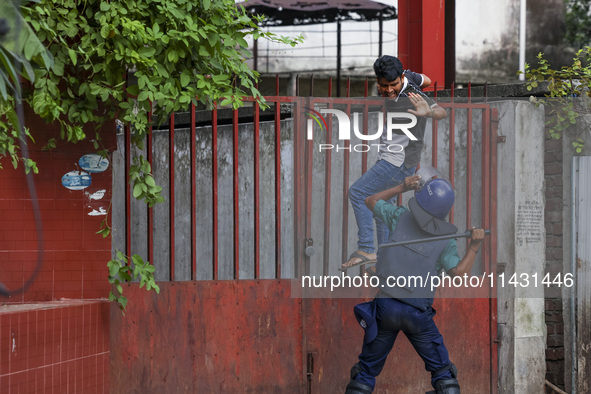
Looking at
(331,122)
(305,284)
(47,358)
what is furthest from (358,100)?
(47,358)

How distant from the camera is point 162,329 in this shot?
6.07m

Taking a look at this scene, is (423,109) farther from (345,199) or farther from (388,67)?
(345,199)

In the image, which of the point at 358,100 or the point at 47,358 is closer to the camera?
the point at 47,358

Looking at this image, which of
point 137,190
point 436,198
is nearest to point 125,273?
point 137,190

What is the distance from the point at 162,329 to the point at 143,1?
2.27m

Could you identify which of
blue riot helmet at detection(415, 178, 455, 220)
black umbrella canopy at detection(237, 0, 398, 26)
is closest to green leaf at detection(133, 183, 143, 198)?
blue riot helmet at detection(415, 178, 455, 220)

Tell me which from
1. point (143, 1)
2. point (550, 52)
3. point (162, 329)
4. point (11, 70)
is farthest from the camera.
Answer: point (550, 52)

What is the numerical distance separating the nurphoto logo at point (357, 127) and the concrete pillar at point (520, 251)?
0.87m

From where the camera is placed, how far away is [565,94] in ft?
22.4

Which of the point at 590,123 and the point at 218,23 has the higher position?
the point at 218,23

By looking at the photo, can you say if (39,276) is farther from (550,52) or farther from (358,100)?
(550,52)

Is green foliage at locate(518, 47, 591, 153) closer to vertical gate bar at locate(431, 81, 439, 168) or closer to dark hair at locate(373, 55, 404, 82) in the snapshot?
vertical gate bar at locate(431, 81, 439, 168)

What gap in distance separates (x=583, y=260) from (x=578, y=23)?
15.7 metres

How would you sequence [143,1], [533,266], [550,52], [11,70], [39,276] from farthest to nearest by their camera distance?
Answer: [550,52] < [533,266] < [39,276] < [143,1] < [11,70]
